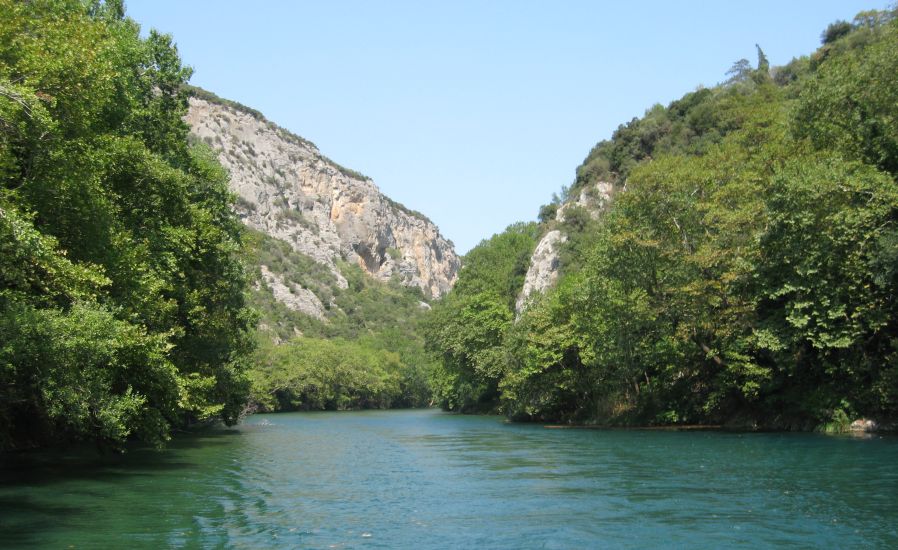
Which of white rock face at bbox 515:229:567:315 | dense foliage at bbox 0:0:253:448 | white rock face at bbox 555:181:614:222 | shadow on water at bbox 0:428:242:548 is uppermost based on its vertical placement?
white rock face at bbox 555:181:614:222

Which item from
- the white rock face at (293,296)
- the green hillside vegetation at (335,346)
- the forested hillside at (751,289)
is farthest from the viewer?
the white rock face at (293,296)

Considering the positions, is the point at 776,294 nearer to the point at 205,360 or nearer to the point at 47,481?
the point at 205,360

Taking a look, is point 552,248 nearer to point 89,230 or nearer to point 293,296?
point 89,230

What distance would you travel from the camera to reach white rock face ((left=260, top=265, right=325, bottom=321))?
146m

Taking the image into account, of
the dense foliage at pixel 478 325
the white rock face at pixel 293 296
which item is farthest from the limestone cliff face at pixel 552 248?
the white rock face at pixel 293 296

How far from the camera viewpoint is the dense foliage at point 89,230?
15031 mm

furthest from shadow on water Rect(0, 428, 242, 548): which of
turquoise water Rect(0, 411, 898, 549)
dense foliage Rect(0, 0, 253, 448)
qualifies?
dense foliage Rect(0, 0, 253, 448)

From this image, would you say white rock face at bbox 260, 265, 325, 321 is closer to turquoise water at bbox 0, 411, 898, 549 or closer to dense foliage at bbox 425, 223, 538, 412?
dense foliage at bbox 425, 223, 538, 412

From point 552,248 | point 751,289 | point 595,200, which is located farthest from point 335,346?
point 751,289

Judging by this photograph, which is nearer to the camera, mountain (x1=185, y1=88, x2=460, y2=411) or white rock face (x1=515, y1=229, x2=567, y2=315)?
white rock face (x1=515, y1=229, x2=567, y2=315)

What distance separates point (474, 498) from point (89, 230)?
12051 mm

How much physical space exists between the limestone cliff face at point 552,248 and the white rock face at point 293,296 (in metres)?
67.6

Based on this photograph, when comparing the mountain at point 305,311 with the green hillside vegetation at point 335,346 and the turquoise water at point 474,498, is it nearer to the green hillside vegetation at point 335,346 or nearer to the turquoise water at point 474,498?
the green hillside vegetation at point 335,346

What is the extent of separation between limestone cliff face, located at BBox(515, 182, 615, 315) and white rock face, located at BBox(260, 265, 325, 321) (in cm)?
6763
